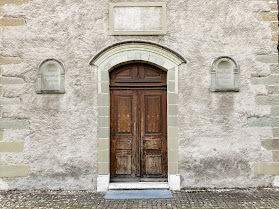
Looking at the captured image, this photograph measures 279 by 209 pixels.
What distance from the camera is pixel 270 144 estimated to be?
14.5 feet

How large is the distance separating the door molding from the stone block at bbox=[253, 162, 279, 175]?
1489 millimetres

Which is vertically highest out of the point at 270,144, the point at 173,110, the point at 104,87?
the point at 104,87

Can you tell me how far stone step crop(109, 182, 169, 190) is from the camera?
4395mm

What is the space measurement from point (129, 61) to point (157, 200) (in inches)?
99.4

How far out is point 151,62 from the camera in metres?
4.51

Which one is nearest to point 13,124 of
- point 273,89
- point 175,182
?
point 175,182

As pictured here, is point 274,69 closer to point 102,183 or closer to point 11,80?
point 102,183

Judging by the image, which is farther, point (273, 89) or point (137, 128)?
point (137, 128)

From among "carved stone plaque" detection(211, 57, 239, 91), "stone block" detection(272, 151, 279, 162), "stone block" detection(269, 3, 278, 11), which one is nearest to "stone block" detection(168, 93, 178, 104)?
"carved stone plaque" detection(211, 57, 239, 91)

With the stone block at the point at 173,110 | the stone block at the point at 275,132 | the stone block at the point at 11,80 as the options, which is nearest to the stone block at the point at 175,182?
the stone block at the point at 173,110

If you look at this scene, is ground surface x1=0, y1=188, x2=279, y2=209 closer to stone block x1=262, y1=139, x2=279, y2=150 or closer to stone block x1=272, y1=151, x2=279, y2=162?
stone block x1=272, y1=151, x2=279, y2=162

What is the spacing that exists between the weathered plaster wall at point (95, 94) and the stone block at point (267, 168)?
10 centimetres

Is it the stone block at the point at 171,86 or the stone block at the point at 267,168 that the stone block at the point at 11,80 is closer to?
the stone block at the point at 171,86

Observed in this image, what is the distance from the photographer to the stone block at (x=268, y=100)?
14.5 ft
